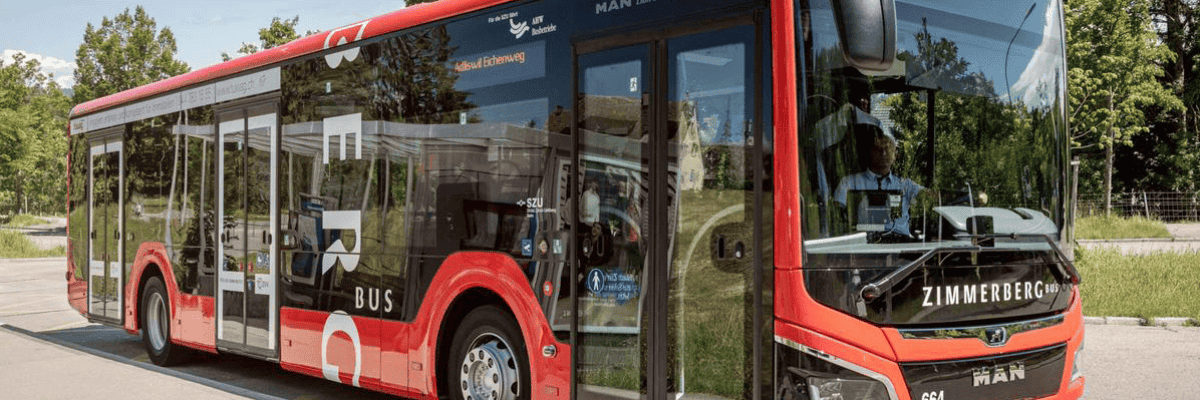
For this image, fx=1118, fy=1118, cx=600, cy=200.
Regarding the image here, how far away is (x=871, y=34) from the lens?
4.90 m

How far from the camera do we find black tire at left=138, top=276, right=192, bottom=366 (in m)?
11.7

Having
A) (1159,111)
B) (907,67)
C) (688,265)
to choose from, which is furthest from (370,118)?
(1159,111)

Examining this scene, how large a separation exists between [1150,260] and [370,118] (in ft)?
49.1

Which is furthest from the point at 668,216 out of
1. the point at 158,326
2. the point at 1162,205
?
the point at 1162,205

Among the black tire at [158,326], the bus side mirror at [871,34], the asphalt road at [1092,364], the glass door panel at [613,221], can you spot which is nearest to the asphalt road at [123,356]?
the asphalt road at [1092,364]

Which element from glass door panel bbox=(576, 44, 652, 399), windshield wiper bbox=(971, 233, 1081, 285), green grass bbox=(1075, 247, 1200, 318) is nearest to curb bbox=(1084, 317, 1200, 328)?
green grass bbox=(1075, 247, 1200, 318)

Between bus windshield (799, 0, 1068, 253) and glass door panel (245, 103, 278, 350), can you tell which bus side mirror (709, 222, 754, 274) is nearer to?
bus windshield (799, 0, 1068, 253)

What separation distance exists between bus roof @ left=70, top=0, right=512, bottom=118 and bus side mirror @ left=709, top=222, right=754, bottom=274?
2.55 m

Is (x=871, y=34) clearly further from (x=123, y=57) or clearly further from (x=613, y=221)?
(x=123, y=57)

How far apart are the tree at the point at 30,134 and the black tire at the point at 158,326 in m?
38.2

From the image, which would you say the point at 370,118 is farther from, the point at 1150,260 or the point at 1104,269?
the point at 1150,260

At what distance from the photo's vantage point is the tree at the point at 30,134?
46438 mm

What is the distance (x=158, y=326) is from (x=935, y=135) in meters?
9.30

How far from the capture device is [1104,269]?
698 inches
